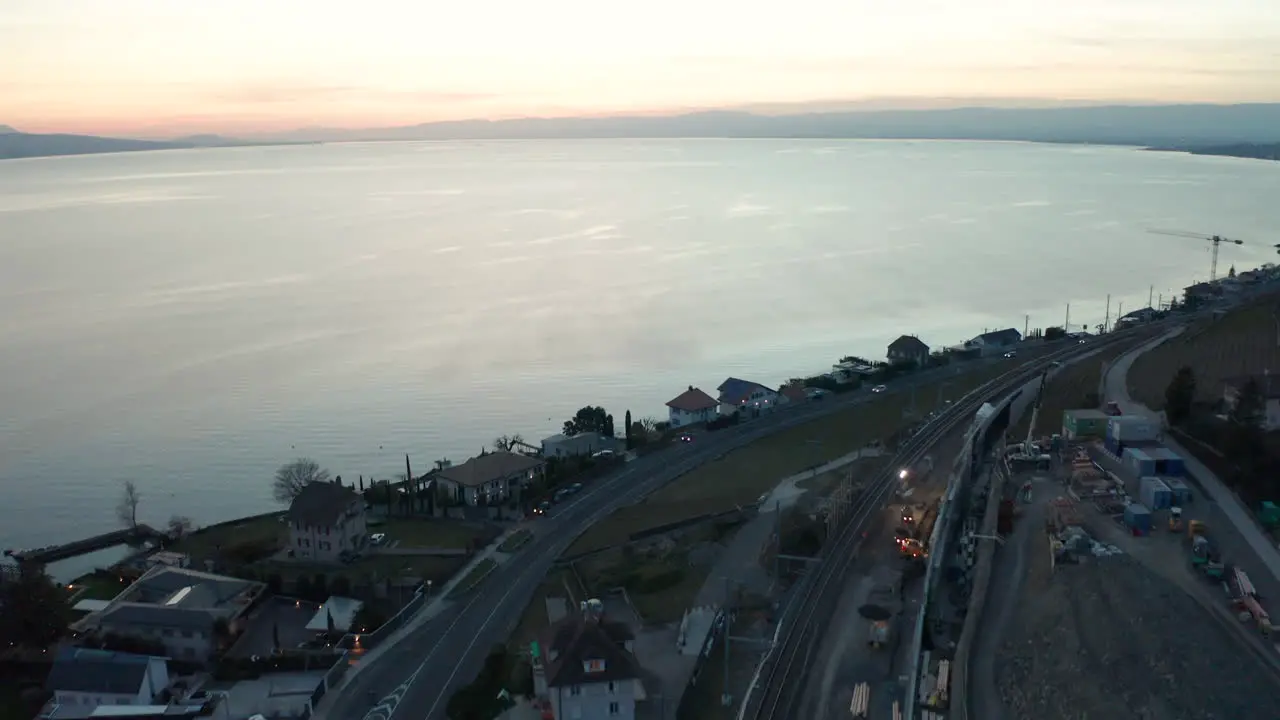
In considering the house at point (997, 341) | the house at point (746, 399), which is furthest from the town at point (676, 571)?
the house at point (997, 341)

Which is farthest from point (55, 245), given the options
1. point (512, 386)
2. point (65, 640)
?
point (65, 640)

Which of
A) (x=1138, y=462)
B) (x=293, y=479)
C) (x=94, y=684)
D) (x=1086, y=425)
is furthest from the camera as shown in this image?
(x=293, y=479)

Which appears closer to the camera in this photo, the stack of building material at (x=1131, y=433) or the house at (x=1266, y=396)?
the house at (x=1266, y=396)

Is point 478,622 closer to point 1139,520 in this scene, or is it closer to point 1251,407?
point 1139,520

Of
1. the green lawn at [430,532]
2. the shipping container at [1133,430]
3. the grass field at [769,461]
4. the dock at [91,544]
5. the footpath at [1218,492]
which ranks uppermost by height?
the shipping container at [1133,430]

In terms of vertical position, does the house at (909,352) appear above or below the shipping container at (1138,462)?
below

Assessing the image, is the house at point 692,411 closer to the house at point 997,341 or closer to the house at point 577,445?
the house at point 577,445

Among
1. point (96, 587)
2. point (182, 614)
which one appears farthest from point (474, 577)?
point (96, 587)

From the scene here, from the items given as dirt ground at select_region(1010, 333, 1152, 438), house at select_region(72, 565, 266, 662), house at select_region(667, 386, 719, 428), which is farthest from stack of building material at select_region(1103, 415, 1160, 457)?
house at select_region(72, 565, 266, 662)
